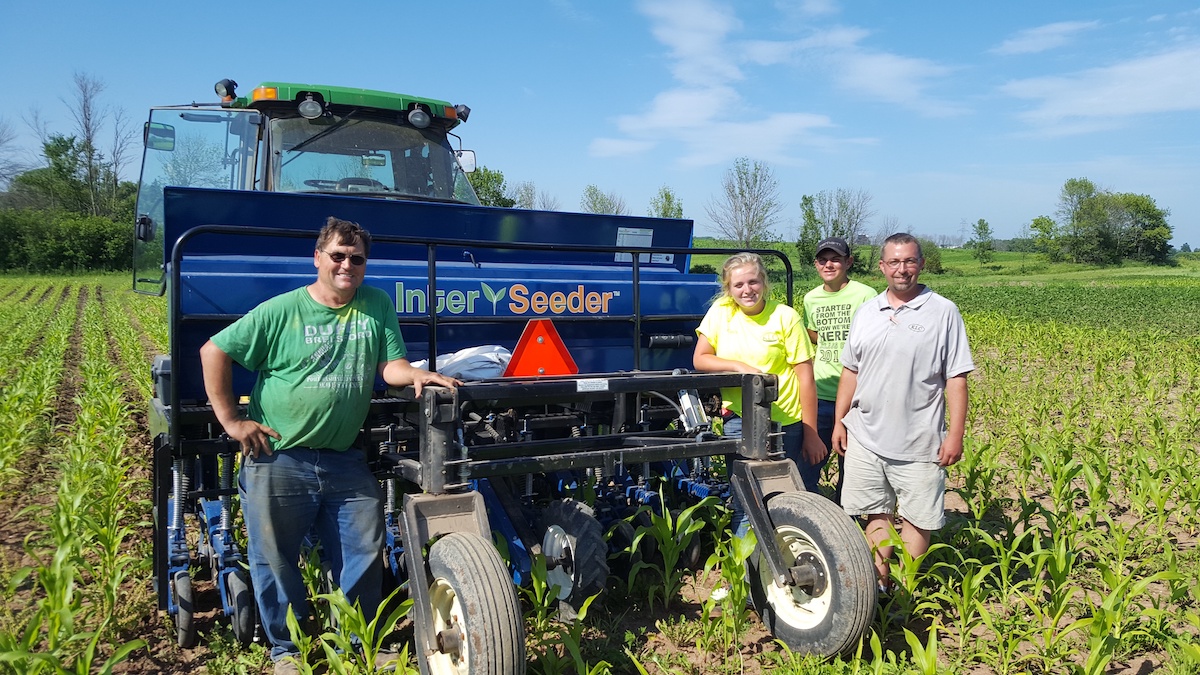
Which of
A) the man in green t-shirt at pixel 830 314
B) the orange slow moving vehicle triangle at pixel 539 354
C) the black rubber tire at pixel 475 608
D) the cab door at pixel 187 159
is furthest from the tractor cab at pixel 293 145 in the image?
the black rubber tire at pixel 475 608

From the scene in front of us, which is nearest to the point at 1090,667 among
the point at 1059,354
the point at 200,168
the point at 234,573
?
the point at 234,573

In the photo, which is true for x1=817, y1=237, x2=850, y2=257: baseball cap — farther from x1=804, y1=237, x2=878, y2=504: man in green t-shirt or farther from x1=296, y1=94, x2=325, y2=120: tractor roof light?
x1=296, y1=94, x2=325, y2=120: tractor roof light

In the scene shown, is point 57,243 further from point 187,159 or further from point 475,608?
point 475,608

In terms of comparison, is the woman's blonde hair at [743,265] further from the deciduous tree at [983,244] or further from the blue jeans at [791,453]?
the deciduous tree at [983,244]

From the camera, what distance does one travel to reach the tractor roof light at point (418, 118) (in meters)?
6.16

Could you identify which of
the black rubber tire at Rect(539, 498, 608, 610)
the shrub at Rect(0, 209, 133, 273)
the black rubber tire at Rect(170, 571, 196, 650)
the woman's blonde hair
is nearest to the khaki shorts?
the woman's blonde hair

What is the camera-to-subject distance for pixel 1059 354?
13828mm

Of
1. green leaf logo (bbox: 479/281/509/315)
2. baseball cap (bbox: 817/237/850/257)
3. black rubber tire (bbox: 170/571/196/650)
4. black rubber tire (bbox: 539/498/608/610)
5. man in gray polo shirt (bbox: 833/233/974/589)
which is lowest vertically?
black rubber tire (bbox: 170/571/196/650)

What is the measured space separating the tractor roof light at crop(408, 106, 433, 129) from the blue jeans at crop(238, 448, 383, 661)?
11.1 feet

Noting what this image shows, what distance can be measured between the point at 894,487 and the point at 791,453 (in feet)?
1.94

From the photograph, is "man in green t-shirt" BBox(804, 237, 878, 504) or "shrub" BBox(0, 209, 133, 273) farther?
"shrub" BBox(0, 209, 133, 273)

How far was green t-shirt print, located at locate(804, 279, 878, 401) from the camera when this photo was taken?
4.65m

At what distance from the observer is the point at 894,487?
4.06m

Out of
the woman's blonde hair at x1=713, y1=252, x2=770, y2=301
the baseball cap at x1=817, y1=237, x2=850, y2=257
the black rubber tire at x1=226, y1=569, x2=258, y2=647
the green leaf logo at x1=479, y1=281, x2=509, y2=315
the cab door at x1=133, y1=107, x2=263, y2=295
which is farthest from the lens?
the cab door at x1=133, y1=107, x2=263, y2=295
